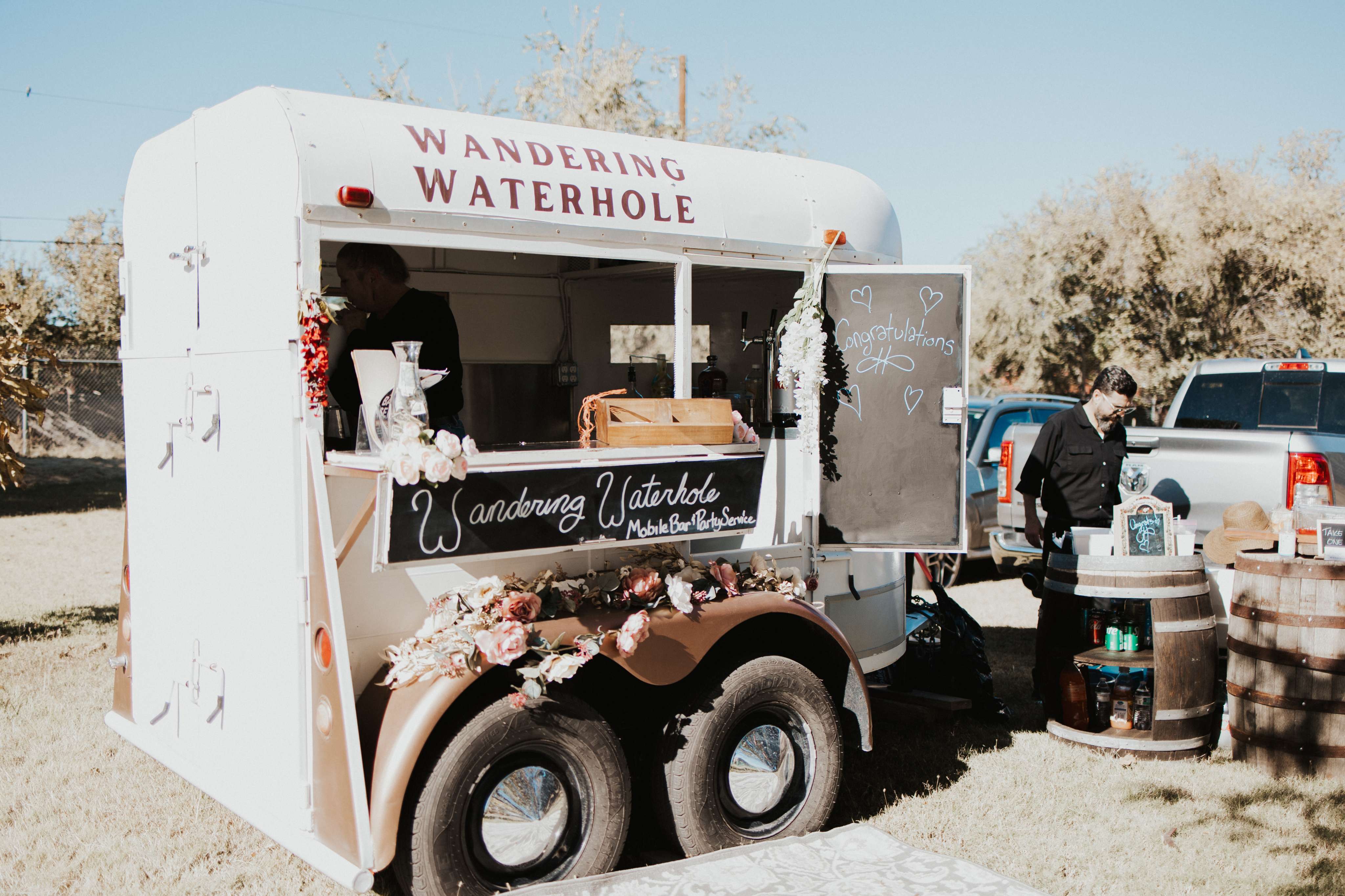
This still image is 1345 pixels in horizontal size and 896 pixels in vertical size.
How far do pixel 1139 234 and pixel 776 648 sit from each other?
2015 cm

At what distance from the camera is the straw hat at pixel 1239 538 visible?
547 cm

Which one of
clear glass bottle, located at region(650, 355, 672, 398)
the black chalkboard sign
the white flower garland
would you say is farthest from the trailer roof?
clear glass bottle, located at region(650, 355, 672, 398)

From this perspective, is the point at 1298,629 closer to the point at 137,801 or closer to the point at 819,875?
the point at 819,875

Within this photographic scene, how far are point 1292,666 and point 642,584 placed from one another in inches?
129

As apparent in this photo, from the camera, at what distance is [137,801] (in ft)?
15.3

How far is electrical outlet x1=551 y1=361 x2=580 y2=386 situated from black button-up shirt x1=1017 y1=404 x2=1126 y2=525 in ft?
9.38

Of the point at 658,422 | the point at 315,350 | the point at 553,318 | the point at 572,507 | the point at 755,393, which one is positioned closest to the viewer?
the point at 315,350

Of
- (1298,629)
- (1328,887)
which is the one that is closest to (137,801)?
(1328,887)

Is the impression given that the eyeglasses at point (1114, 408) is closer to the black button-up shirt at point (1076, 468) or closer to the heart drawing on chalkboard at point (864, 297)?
the black button-up shirt at point (1076, 468)

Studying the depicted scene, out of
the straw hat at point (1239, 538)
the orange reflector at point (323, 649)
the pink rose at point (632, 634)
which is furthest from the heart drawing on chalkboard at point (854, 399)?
the orange reflector at point (323, 649)

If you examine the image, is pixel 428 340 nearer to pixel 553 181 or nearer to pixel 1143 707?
pixel 553 181

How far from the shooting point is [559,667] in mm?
3545

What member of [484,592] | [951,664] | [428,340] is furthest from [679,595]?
[951,664]

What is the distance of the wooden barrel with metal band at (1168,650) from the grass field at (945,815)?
121 mm
